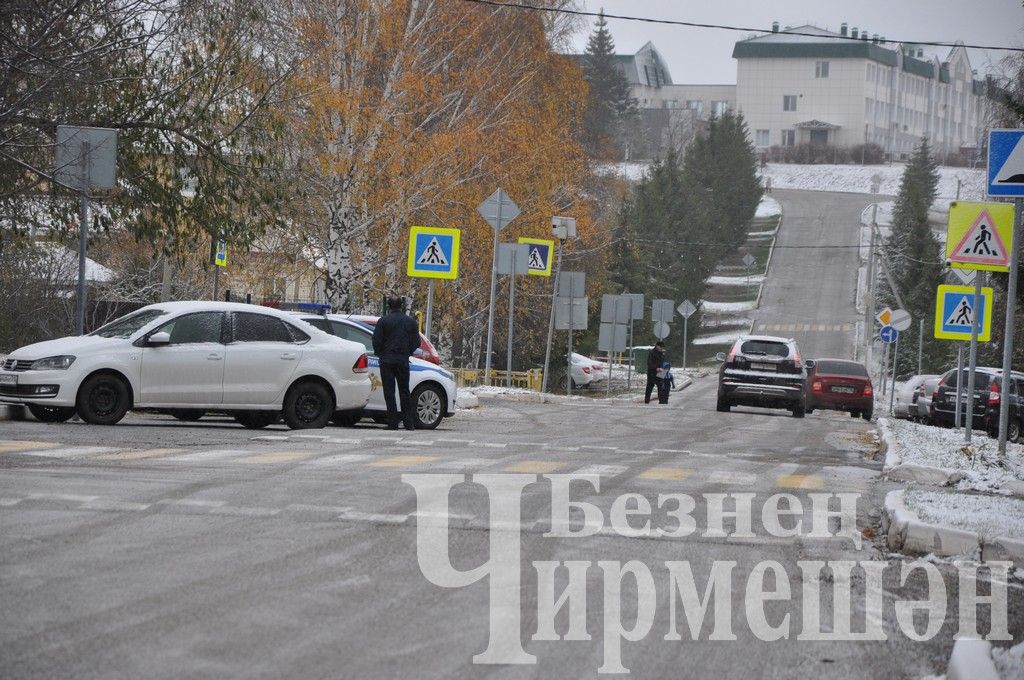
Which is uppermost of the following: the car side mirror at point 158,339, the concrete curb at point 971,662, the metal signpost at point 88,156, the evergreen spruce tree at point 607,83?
the evergreen spruce tree at point 607,83

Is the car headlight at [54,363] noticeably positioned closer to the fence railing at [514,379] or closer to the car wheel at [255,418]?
the car wheel at [255,418]

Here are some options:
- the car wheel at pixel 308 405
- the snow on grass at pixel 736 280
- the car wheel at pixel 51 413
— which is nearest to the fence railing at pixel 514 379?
the car wheel at pixel 308 405

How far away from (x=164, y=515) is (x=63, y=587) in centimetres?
246

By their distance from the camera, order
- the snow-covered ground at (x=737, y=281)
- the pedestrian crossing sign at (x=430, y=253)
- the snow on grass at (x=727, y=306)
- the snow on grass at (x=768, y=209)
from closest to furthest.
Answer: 1. the pedestrian crossing sign at (x=430, y=253)
2. the snow on grass at (x=727, y=306)
3. the snow-covered ground at (x=737, y=281)
4. the snow on grass at (x=768, y=209)

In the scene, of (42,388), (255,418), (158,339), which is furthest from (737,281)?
(42,388)

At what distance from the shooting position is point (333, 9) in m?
32.6

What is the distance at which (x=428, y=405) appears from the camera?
66.3ft

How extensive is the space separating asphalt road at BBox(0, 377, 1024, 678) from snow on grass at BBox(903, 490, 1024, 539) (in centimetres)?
49

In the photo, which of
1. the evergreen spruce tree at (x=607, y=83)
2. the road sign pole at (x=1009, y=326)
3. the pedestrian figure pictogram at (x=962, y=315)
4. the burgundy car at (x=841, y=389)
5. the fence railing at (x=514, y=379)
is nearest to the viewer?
the road sign pole at (x=1009, y=326)

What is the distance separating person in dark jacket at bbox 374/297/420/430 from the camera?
1891cm

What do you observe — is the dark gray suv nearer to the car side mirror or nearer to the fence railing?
the fence railing

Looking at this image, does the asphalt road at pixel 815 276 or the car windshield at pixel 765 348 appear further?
the asphalt road at pixel 815 276

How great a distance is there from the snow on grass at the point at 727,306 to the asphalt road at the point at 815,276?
0.84 m

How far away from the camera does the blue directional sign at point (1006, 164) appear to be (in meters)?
16.2
